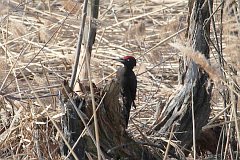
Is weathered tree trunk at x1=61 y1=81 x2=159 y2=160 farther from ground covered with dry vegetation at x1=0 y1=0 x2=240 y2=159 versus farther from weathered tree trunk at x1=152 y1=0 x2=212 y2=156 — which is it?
weathered tree trunk at x1=152 y1=0 x2=212 y2=156

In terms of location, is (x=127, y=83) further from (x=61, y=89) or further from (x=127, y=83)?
(x=61, y=89)

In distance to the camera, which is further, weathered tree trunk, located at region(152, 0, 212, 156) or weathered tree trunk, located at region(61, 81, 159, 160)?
weathered tree trunk, located at region(152, 0, 212, 156)

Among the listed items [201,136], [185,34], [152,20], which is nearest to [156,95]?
[201,136]

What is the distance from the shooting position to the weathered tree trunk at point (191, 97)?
10.5ft

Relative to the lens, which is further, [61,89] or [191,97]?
[191,97]

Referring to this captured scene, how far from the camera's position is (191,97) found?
335cm

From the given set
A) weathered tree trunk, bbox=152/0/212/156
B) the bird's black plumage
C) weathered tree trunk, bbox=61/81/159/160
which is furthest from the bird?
weathered tree trunk, bbox=61/81/159/160

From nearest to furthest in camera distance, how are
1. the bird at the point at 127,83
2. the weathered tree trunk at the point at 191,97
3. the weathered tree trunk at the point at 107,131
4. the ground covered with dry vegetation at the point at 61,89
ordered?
the ground covered with dry vegetation at the point at 61,89 → the weathered tree trunk at the point at 107,131 → the weathered tree trunk at the point at 191,97 → the bird at the point at 127,83

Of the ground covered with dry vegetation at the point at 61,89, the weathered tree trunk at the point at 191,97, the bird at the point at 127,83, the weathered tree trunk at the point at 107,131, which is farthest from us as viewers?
the bird at the point at 127,83

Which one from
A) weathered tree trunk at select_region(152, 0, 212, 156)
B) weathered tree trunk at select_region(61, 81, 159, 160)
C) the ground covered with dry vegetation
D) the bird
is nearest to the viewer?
the ground covered with dry vegetation

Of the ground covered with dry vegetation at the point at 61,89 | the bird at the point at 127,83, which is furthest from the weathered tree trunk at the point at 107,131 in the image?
the bird at the point at 127,83

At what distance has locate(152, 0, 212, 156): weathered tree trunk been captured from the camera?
3.21 metres

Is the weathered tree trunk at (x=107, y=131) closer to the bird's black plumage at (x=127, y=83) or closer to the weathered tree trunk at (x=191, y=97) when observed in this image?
the weathered tree trunk at (x=191, y=97)

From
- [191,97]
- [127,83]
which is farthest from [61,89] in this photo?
[127,83]
